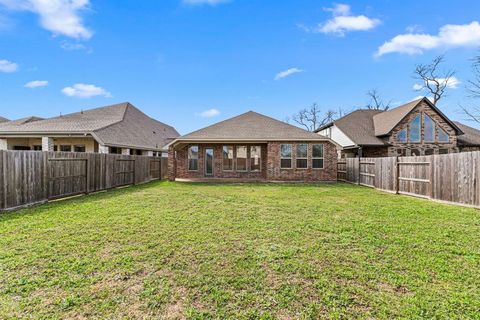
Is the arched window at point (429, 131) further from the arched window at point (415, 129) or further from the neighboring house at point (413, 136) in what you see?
the arched window at point (415, 129)

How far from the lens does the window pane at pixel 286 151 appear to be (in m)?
17.5

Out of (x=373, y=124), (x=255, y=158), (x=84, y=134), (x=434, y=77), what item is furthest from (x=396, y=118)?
(x=84, y=134)

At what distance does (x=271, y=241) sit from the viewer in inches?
193

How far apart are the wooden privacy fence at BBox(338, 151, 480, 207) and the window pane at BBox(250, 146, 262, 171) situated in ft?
22.0

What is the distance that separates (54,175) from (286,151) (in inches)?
497

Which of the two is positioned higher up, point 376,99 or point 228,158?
point 376,99

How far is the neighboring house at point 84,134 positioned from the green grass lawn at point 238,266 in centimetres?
1179

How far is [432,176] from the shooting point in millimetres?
10078

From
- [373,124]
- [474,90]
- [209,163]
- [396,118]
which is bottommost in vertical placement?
[209,163]

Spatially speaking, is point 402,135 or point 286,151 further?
point 402,135

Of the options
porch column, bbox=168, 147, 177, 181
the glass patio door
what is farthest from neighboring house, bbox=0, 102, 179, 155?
the glass patio door

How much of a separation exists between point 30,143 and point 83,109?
4.87 m

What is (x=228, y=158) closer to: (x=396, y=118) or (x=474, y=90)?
(x=396, y=118)

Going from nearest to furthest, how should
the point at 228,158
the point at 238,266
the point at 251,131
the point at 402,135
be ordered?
1. the point at 238,266
2. the point at 251,131
3. the point at 228,158
4. the point at 402,135
